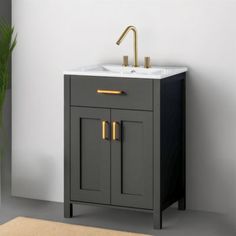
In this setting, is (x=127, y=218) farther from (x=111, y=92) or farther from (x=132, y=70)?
(x=132, y=70)

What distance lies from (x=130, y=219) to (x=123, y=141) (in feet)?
1.92

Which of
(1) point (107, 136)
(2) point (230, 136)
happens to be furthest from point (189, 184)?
(1) point (107, 136)

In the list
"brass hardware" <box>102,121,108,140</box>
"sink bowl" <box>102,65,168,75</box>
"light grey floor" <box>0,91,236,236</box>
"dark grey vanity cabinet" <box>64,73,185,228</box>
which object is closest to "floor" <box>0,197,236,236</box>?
"light grey floor" <box>0,91,236,236</box>

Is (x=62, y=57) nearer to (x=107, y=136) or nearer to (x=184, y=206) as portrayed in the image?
(x=107, y=136)

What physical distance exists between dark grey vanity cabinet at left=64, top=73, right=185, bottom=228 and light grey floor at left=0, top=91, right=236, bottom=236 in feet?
0.41

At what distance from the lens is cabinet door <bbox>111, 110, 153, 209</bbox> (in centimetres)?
448

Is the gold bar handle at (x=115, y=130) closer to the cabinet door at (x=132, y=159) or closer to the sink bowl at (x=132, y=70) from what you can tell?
the cabinet door at (x=132, y=159)

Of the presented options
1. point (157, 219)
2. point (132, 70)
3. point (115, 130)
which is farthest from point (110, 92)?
point (157, 219)

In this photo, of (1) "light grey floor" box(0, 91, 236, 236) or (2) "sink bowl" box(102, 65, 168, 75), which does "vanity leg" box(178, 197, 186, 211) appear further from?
(2) "sink bowl" box(102, 65, 168, 75)

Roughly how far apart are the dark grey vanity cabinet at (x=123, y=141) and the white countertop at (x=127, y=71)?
0.03 meters

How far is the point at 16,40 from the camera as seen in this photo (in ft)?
17.2

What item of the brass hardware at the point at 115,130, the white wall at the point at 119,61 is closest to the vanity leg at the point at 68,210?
the white wall at the point at 119,61

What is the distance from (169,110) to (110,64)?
0.68 meters

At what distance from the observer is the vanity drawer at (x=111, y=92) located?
14.5 feet
